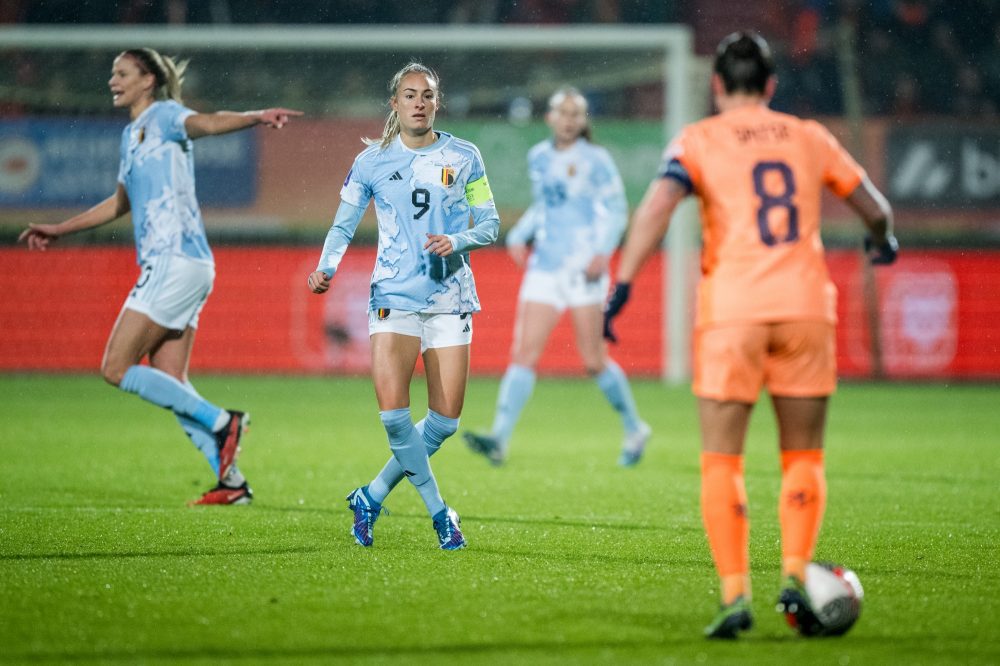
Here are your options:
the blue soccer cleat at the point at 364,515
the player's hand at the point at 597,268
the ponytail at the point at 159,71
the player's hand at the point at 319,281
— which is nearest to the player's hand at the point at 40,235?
the ponytail at the point at 159,71

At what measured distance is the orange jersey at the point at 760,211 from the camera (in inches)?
180

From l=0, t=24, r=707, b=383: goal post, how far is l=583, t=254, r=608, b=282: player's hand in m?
6.65

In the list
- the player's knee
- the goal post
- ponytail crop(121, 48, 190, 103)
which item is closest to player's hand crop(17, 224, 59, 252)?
the player's knee

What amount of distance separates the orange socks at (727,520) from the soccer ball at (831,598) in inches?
8.2

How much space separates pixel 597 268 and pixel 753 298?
576cm

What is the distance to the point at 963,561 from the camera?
20.3 feet

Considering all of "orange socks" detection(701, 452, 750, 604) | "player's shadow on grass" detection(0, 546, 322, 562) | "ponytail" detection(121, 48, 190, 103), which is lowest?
"player's shadow on grass" detection(0, 546, 322, 562)

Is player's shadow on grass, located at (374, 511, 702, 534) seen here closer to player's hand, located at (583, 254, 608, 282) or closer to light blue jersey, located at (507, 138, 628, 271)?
player's hand, located at (583, 254, 608, 282)

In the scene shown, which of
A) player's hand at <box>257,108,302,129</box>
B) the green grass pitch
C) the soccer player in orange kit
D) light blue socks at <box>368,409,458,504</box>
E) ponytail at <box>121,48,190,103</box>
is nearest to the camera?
the green grass pitch

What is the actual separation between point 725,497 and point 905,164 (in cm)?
→ 1644

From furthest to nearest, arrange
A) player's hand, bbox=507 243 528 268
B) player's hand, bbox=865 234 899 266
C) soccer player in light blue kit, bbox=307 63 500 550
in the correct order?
1. player's hand, bbox=507 243 528 268
2. soccer player in light blue kit, bbox=307 63 500 550
3. player's hand, bbox=865 234 899 266

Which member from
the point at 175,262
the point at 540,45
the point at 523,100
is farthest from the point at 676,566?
the point at 523,100

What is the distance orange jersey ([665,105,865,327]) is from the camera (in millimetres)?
4582

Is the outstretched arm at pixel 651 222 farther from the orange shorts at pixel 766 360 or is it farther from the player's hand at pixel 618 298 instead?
the orange shorts at pixel 766 360
